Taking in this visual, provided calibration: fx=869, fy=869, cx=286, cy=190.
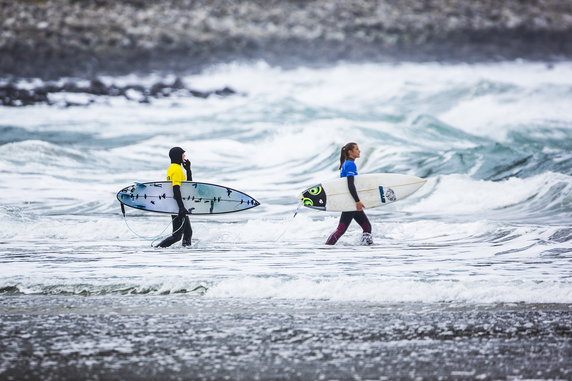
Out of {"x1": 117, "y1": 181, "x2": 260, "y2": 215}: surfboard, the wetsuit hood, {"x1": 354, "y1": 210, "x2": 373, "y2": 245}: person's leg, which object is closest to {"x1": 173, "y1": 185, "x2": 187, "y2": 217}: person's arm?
the wetsuit hood

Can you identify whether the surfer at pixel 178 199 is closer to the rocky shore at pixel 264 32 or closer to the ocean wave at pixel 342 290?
the ocean wave at pixel 342 290

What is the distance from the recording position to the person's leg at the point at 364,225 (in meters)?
11.5

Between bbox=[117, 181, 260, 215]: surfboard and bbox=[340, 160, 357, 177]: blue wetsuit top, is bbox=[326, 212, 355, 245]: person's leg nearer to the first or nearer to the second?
bbox=[340, 160, 357, 177]: blue wetsuit top

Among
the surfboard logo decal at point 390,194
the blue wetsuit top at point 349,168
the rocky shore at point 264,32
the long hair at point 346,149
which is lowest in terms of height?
the surfboard logo decal at point 390,194

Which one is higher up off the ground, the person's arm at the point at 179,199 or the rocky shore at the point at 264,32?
the rocky shore at the point at 264,32

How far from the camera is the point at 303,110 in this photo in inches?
1577

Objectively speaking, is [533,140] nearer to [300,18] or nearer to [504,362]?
[504,362]

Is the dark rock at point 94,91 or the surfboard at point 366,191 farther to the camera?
the dark rock at point 94,91

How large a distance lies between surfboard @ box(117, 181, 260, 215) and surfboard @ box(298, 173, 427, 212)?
0.95 m

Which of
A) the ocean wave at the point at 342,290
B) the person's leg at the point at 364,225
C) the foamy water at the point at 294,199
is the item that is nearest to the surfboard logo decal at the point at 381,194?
the foamy water at the point at 294,199

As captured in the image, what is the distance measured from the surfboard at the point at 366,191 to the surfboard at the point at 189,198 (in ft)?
3.12

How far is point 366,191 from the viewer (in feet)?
41.6

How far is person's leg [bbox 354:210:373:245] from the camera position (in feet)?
37.7

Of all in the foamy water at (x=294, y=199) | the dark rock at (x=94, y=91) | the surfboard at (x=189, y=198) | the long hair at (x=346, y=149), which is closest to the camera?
the foamy water at (x=294, y=199)
